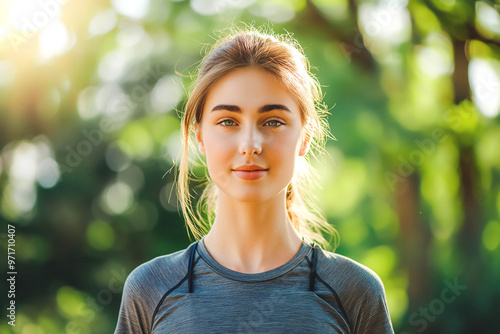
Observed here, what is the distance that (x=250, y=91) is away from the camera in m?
1.29

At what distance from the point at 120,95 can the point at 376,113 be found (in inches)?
55.0

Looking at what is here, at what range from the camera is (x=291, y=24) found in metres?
2.77

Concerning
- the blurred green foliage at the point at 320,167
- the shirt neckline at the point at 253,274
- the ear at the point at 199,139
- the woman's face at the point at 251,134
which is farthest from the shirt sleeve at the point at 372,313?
the blurred green foliage at the point at 320,167

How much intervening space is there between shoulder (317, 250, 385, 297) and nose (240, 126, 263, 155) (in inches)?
14.2

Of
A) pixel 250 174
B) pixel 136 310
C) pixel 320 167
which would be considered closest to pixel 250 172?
pixel 250 174

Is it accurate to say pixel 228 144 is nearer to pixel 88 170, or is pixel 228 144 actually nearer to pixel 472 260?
pixel 88 170

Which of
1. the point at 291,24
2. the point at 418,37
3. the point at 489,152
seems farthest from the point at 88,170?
the point at 489,152

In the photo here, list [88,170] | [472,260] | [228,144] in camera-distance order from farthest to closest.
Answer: [88,170] → [472,260] → [228,144]

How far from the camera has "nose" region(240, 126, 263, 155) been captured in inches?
48.4

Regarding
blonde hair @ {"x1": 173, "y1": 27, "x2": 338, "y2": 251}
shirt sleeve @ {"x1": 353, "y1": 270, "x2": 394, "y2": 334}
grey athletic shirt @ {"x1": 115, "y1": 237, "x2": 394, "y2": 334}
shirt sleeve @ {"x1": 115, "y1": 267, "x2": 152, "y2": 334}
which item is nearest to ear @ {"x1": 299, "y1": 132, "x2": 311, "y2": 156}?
blonde hair @ {"x1": 173, "y1": 27, "x2": 338, "y2": 251}

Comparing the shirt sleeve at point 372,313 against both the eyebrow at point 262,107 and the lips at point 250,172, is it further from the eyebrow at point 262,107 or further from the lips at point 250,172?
the eyebrow at point 262,107

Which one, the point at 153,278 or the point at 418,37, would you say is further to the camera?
the point at 418,37

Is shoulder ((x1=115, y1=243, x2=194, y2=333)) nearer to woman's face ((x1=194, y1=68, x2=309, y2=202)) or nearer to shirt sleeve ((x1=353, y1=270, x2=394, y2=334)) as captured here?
woman's face ((x1=194, y1=68, x2=309, y2=202))

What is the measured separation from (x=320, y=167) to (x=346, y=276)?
116 cm
